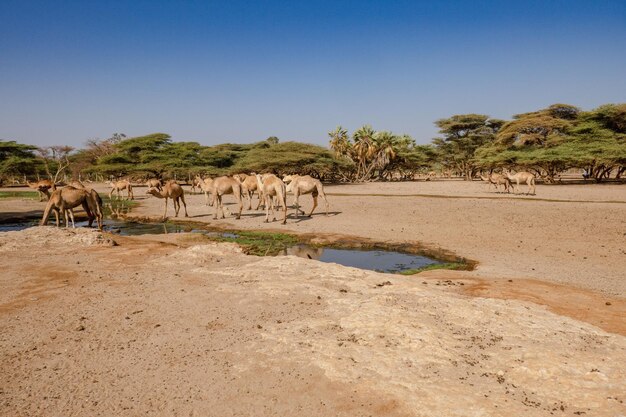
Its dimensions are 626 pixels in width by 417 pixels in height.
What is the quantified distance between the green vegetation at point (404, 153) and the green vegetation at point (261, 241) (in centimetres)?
2321

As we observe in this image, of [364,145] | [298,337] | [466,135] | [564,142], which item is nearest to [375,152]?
[364,145]

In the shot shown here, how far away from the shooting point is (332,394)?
13.5 feet

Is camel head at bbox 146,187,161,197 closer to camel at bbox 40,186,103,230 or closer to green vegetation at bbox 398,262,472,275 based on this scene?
camel at bbox 40,186,103,230

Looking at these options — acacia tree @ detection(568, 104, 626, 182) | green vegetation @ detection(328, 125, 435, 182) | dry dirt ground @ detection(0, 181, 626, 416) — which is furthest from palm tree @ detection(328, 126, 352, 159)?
dry dirt ground @ detection(0, 181, 626, 416)

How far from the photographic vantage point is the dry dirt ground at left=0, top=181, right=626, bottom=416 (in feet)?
13.2

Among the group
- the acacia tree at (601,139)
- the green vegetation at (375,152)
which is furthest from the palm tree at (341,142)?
the acacia tree at (601,139)

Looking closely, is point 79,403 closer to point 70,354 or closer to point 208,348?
point 70,354

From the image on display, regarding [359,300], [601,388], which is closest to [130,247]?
[359,300]

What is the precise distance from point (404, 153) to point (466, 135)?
40.3ft

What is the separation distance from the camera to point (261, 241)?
14.5 m

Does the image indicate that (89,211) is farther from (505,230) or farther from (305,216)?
(505,230)

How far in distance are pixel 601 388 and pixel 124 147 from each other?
6130cm

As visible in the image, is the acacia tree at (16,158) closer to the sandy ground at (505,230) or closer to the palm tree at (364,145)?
the sandy ground at (505,230)

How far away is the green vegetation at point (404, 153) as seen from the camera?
41.8 meters
